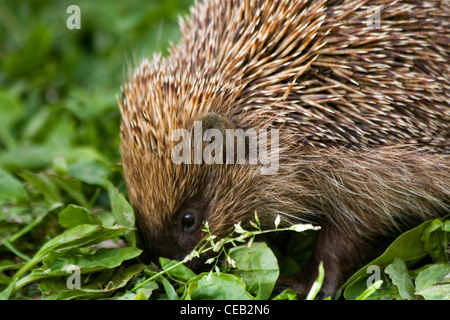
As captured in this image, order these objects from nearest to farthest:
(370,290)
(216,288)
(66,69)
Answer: (370,290), (216,288), (66,69)

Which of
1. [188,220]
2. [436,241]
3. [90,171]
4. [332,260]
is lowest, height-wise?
[332,260]

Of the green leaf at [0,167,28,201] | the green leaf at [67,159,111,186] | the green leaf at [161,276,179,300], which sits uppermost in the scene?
the green leaf at [67,159,111,186]

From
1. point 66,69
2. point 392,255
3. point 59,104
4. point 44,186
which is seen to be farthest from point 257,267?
point 66,69

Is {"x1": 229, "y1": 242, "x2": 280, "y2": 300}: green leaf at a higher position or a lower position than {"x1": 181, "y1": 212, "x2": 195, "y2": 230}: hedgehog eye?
lower

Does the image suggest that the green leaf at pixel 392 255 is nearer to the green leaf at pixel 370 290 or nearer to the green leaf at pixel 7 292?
the green leaf at pixel 370 290

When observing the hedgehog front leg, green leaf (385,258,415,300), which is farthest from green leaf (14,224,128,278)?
green leaf (385,258,415,300)

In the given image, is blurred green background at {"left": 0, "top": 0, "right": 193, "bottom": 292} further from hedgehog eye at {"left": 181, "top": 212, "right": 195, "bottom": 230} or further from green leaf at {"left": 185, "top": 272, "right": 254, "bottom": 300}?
green leaf at {"left": 185, "top": 272, "right": 254, "bottom": 300}

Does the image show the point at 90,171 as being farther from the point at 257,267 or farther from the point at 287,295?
the point at 287,295
